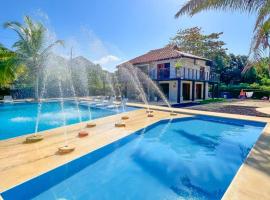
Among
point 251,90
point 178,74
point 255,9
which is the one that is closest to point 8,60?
point 178,74

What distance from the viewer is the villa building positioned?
21172 millimetres

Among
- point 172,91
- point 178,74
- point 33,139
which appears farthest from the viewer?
point 172,91

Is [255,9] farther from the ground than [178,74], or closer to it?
farther from the ground

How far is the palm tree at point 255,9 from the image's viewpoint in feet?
23.0

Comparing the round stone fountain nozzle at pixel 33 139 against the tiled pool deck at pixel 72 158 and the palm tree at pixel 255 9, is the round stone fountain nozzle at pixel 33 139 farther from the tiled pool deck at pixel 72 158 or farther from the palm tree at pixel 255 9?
the palm tree at pixel 255 9

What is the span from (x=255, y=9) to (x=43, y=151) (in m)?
8.43

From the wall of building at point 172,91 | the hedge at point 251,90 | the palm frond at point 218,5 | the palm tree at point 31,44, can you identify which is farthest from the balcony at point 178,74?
the palm frond at point 218,5

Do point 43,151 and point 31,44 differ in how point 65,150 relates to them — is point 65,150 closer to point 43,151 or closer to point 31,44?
point 43,151

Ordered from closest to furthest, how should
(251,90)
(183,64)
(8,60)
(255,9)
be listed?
1. (255,9)
2. (8,60)
3. (183,64)
4. (251,90)

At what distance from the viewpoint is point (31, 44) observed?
800 inches

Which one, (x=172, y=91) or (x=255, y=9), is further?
Result: (x=172, y=91)

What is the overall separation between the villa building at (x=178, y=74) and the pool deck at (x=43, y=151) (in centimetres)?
1432

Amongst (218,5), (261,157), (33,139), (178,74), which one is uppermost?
(218,5)

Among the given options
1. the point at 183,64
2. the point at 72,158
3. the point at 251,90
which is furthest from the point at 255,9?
the point at 251,90
